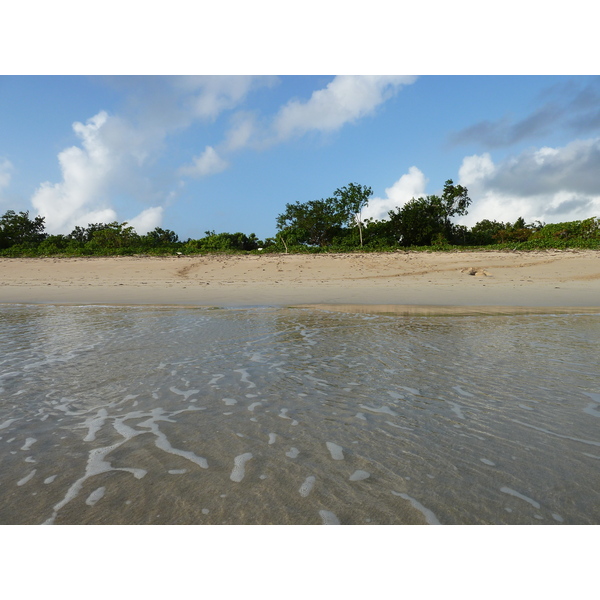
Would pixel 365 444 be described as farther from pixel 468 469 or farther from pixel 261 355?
pixel 261 355

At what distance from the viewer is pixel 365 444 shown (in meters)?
2.82

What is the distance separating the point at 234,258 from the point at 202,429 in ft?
69.8

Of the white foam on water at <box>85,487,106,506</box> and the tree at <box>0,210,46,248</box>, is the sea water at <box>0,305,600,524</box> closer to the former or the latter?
the white foam on water at <box>85,487,106,506</box>

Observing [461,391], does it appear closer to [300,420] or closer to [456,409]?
[456,409]

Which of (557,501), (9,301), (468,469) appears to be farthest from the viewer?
(9,301)

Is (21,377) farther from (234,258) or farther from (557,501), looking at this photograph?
(234,258)

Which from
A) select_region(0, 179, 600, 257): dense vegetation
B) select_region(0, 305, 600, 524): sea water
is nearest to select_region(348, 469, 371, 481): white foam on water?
select_region(0, 305, 600, 524): sea water

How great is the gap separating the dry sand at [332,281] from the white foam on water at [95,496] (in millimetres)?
8517

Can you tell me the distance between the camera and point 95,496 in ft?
7.30

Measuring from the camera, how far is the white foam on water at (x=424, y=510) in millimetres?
2014

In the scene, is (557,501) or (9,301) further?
(9,301)

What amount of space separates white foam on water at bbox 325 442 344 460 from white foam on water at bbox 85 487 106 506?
4.04 feet
